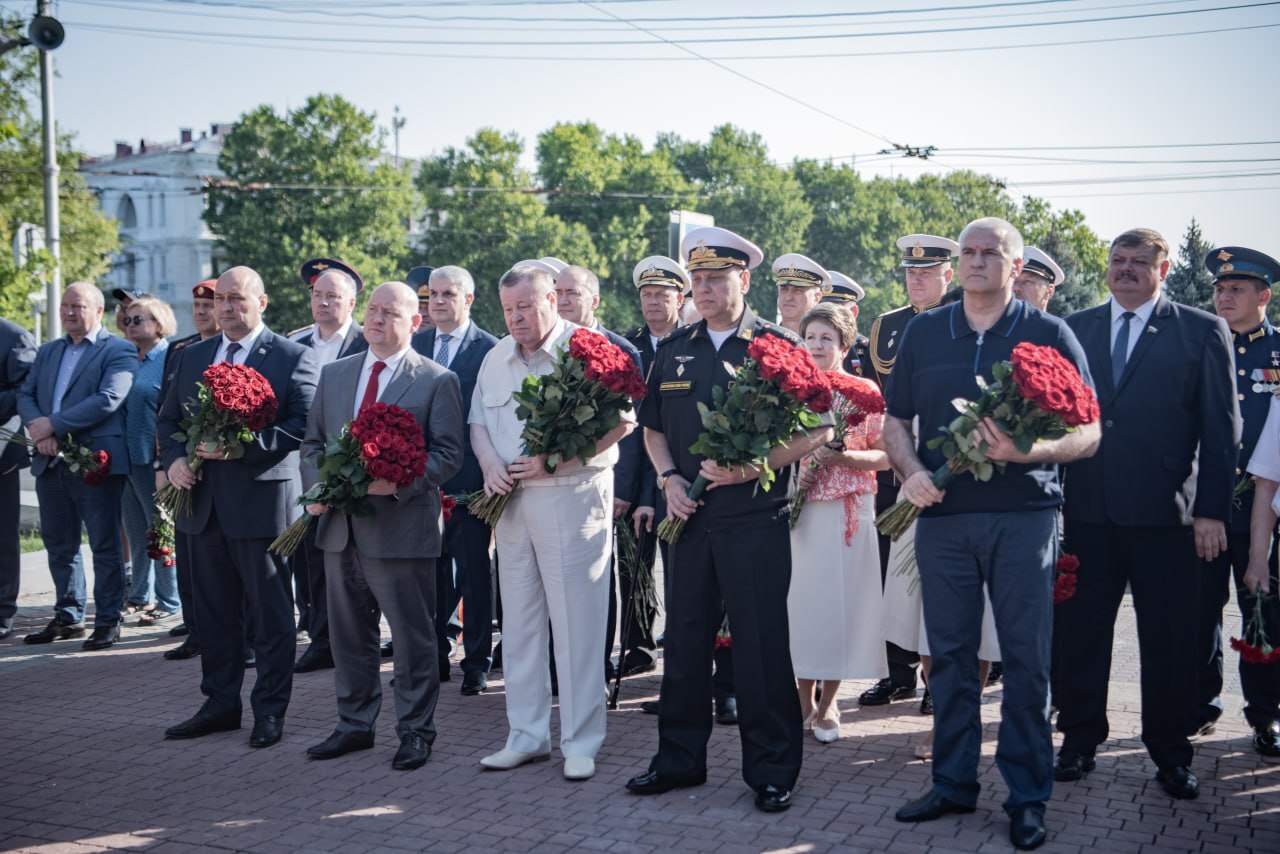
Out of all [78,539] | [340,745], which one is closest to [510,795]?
[340,745]

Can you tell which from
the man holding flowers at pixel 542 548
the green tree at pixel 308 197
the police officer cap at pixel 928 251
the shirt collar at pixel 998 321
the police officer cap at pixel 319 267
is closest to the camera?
the shirt collar at pixel 998 321

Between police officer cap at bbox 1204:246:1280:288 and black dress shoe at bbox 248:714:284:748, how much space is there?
19.3ft

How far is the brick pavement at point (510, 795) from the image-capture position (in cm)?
496

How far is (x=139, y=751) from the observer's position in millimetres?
6379

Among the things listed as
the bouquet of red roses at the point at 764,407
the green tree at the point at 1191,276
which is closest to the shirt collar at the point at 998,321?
the bouquet of red roses at the point at 764,407

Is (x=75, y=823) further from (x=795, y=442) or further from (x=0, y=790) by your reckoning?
(x=795, y=442)

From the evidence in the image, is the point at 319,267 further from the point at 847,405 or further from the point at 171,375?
the point at 847,405

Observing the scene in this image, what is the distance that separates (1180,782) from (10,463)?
8.67 meters

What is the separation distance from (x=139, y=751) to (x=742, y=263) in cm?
418

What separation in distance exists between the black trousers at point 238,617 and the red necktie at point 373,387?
1.07 m

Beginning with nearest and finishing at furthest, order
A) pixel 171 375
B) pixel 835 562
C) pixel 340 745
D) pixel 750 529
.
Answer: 1. pixel 750 529
2. pixel 340 745
3. pixel 835 562
4. pixel 171 375

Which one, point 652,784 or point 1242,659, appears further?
point 1242,659

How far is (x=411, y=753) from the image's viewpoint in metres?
6.01

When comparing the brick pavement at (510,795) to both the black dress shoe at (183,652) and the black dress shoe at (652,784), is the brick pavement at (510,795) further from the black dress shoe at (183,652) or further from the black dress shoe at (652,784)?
the black dress shoe at (183,652)
